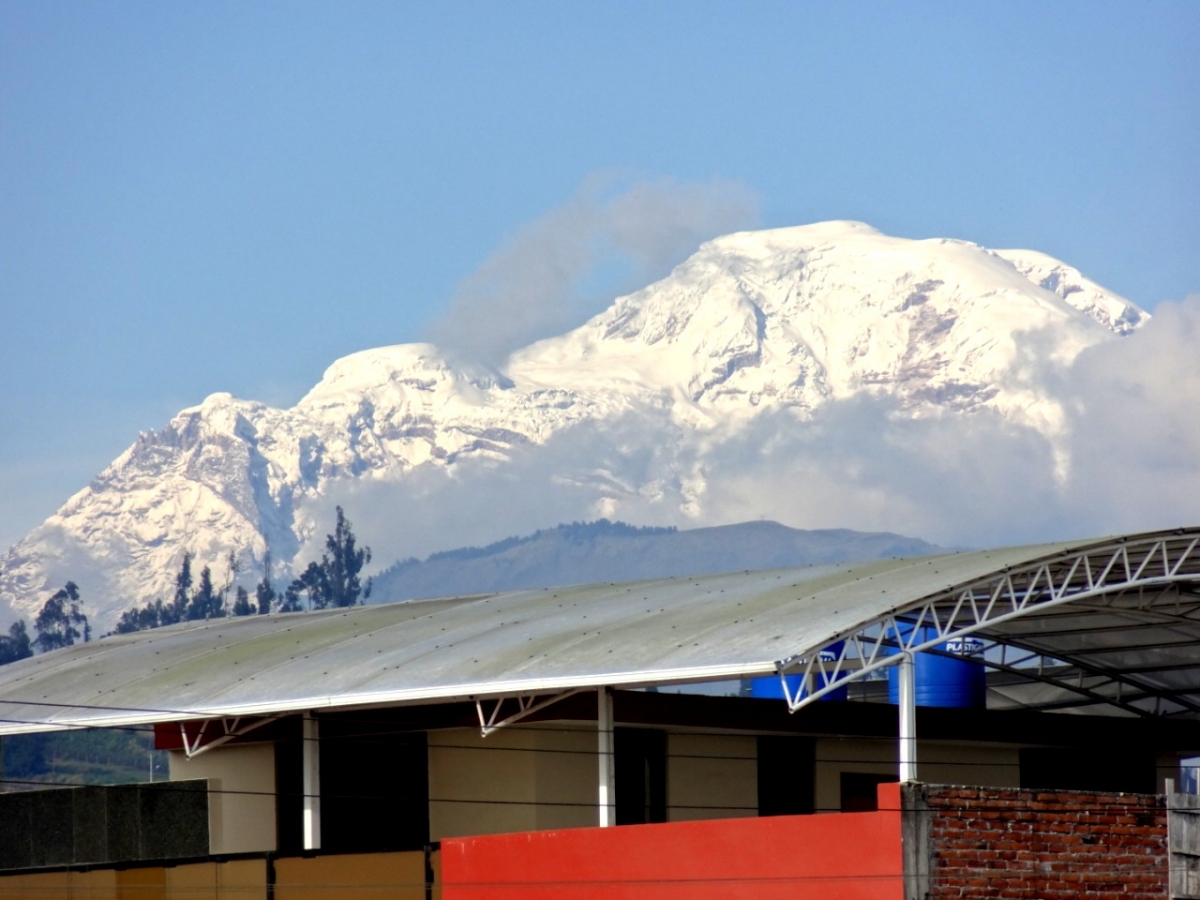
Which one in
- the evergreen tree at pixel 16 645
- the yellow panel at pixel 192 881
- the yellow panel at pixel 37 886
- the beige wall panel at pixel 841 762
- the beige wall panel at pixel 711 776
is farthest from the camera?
the evergreen tree at pixel 16 645

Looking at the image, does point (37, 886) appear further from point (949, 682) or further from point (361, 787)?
point (949, 682)

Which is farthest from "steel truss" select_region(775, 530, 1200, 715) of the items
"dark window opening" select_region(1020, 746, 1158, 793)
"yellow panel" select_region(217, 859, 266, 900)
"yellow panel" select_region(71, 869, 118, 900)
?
"yellow panel" select_region(71, 869, 118, 900)

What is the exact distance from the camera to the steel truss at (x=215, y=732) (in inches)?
1156

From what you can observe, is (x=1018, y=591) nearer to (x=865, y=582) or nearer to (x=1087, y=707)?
(x=865, y=582)

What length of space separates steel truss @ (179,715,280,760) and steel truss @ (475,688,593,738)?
3.29 metres

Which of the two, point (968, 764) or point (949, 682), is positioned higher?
point (949, 682)

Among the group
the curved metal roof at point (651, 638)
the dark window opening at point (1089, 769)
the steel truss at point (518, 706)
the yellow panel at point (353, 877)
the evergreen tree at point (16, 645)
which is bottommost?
the evergreen tree at point (16, 645)

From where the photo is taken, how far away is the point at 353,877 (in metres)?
27.7

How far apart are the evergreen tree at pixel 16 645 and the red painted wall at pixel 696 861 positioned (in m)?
167

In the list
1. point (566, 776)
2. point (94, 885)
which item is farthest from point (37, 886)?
point (566, 776)

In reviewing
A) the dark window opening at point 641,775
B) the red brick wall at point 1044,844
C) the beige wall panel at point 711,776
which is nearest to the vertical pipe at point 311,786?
the dark window opening at point 641,775

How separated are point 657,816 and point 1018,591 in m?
6.82

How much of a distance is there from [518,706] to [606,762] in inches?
149

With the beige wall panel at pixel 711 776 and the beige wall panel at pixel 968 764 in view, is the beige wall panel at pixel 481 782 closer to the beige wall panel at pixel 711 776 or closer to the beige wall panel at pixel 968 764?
the beige wall panel at pixel 711 776
